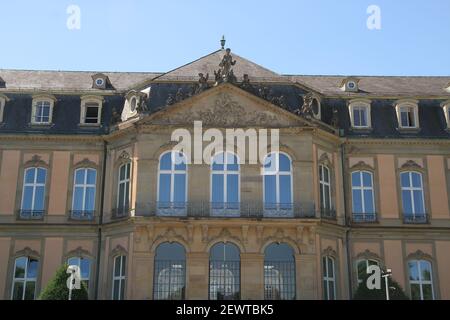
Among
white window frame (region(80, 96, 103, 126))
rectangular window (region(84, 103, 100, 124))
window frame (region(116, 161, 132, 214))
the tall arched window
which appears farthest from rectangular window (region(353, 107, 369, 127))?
rectangular window (region(84, 103, 100, 124))

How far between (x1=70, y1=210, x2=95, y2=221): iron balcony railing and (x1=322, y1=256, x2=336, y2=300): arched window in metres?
11.4

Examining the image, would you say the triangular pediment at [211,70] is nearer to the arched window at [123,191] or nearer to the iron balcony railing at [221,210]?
the arched window at [123,191]

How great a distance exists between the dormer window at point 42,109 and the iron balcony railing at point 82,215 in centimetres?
533

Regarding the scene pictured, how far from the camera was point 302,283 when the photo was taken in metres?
26.8

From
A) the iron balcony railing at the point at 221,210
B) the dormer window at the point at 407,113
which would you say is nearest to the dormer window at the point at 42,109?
the iron balcony railing at the point at 221,210

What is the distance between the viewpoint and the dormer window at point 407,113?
107 feet

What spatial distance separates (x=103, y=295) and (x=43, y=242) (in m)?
4.08

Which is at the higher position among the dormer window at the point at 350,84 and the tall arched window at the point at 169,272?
the dormer window at the point at 350,84

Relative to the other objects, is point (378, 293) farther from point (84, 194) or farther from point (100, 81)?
point (100, 81)

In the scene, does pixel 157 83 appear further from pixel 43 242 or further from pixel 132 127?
pixel 43 242

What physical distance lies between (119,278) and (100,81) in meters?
11.9
